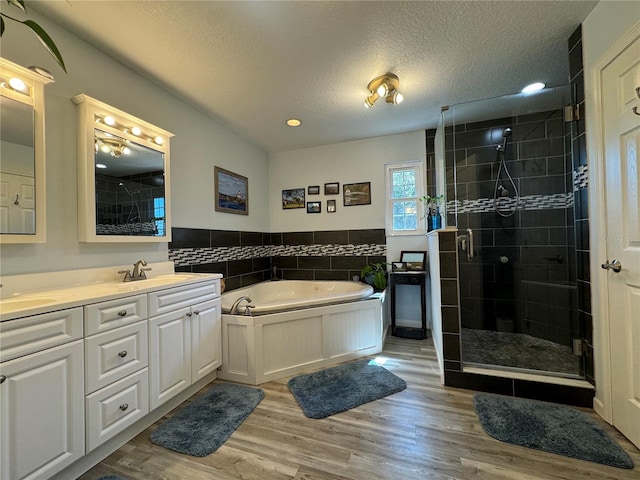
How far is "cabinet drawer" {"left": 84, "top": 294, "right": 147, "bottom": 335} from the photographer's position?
1.31 metres

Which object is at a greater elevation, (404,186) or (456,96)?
(456,96)

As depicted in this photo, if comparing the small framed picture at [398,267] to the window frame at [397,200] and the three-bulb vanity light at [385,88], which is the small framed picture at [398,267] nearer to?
the window frame at [397,200]

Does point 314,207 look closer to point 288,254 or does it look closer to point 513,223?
point 288,254

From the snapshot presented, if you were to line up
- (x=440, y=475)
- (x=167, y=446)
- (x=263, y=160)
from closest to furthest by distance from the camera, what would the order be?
(x=440, y=475) < (x=167, y=446) < (x=263, y=160)

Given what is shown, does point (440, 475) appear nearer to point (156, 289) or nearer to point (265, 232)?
point (156, 289)

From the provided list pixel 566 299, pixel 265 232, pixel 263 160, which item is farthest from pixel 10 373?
pixel 566 299

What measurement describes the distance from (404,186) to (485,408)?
2.54m

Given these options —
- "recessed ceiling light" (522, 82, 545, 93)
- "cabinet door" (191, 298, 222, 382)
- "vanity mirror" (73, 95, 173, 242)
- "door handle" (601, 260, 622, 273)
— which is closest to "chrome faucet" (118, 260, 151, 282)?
"vanity mirror" (73, 95, 173, 242)

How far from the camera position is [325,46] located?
6.02ft

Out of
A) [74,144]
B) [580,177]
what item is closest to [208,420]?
[74,144]

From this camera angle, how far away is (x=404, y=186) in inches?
137

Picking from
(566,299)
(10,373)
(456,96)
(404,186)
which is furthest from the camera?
(404,186)

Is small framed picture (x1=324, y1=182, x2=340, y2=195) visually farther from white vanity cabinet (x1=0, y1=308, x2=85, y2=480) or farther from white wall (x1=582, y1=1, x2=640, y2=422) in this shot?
white vanity cabinet (x1=0, y1=308, x2=85, y2=480)

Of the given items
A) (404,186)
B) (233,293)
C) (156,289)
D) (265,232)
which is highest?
(404,186)
